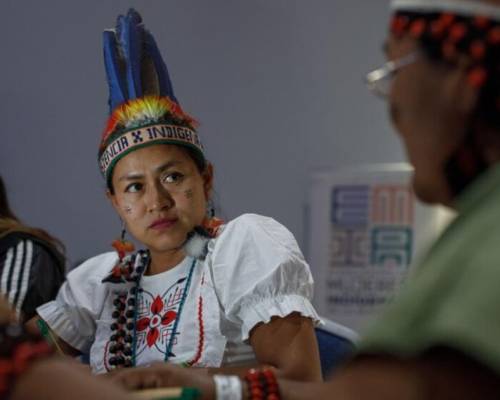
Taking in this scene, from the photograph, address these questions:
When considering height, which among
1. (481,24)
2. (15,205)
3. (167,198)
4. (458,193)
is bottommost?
(15,205)

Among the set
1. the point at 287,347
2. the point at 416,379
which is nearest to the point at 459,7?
the point at 416,379

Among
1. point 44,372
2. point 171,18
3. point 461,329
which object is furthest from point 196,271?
point 171,18

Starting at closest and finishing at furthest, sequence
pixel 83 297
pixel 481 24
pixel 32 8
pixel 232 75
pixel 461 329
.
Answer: pixel 461 329
pixel 481 24
pixel 83 297
pixel 32 8
pixel 232 75

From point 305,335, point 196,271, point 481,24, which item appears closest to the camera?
point 481,24

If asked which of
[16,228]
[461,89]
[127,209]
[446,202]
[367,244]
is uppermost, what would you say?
[461,89]

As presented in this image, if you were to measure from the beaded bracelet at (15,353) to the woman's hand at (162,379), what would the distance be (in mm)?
418

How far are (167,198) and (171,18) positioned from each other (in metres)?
1.56

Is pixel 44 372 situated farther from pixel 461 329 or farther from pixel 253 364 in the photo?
pixel 253 364

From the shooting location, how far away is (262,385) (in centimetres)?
149

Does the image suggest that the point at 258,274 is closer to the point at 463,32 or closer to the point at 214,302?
the point at 214,302

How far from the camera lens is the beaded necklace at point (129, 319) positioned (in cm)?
200

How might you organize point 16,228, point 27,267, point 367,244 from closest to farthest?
point 27,267, point 16,228, point 367,244

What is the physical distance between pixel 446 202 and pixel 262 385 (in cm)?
61

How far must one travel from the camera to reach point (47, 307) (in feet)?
7.24
